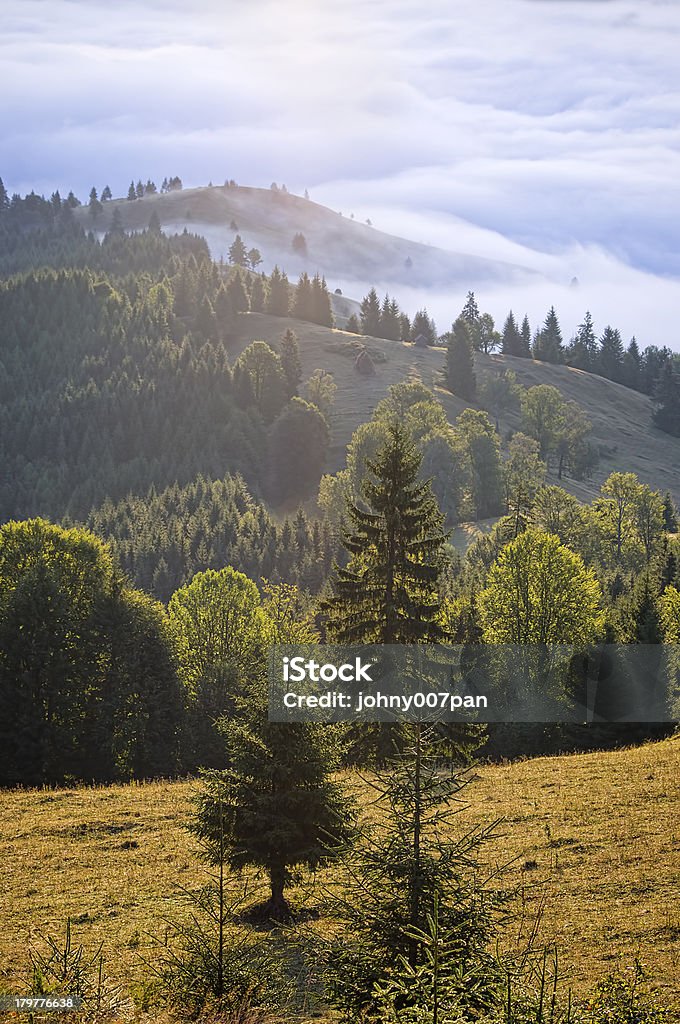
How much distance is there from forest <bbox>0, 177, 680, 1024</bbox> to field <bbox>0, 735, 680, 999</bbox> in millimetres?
1333

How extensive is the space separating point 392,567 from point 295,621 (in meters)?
5.39

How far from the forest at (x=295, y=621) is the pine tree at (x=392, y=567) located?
105mm

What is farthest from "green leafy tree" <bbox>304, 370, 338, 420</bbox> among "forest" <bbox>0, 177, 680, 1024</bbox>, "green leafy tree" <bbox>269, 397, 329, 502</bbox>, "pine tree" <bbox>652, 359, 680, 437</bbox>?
"pine tree" <bbox>652, 359, 680, 437</bbox>

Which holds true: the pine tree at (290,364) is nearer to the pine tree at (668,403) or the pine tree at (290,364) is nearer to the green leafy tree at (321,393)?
the green leafy tree at (321,393)

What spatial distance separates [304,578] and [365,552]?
58.9 m

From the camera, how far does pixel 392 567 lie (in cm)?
3831

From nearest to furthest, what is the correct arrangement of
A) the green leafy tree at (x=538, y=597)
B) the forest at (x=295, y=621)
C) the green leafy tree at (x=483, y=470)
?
the forest at (x=295, y=621) → the green leafy tree at (x=538, y=597) → the green leafy tree at (x=483, y=470)

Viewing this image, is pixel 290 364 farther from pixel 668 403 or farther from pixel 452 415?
pixel 668 403

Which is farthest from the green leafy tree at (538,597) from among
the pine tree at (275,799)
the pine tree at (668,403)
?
the pine tree at (668,403)

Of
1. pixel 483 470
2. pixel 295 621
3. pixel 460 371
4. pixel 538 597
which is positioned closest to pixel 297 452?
pixel 483 470

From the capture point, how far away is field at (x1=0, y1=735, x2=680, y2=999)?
1764 centimetres

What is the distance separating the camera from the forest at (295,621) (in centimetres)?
1121

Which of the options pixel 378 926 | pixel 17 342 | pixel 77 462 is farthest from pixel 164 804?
pixel 17 342

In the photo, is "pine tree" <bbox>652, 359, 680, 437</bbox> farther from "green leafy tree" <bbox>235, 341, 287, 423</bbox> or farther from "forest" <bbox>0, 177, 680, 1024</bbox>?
"green leafy tree" <bbox>235, 341, 287, 423</bbox>
